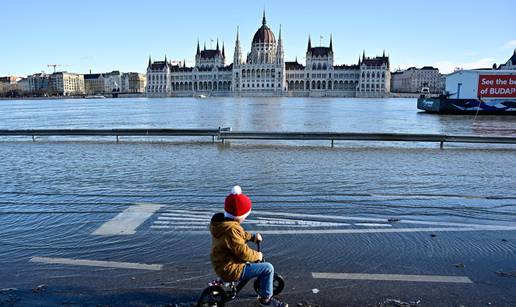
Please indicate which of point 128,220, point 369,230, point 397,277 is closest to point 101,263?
point 128,220

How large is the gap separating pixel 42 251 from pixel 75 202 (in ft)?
9.36

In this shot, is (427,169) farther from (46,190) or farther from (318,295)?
(46,190)

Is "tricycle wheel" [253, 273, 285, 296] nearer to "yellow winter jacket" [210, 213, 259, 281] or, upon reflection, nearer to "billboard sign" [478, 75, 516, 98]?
"yellow winter jacket" [210, 213, 259, 281]

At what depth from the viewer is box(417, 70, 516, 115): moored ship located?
4931cm

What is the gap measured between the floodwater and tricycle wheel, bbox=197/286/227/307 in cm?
30

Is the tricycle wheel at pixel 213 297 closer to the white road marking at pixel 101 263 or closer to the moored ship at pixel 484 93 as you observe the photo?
the white road marking at pixel 101 263

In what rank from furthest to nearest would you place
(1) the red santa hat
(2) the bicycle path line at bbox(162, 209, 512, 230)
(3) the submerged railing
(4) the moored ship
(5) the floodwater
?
(4) the moored ship, (3) the submerged railing, (2) the bicycle path line at bbox(162, 209, 512, 230), (5) the floodwater, (1) the red santa hat

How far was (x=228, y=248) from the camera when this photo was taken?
4.09m

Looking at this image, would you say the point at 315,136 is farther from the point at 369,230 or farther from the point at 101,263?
the point at 101,263

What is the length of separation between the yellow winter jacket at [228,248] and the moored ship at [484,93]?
167 feet

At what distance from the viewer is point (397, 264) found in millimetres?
5613

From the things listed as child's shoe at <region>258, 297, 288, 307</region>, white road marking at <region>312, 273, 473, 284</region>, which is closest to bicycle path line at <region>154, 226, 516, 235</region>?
white road marking at <region>312, 273, 473, 284</region>

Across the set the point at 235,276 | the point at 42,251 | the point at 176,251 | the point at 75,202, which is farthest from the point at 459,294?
the point at 75,202

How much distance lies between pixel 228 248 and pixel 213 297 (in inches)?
25.6
